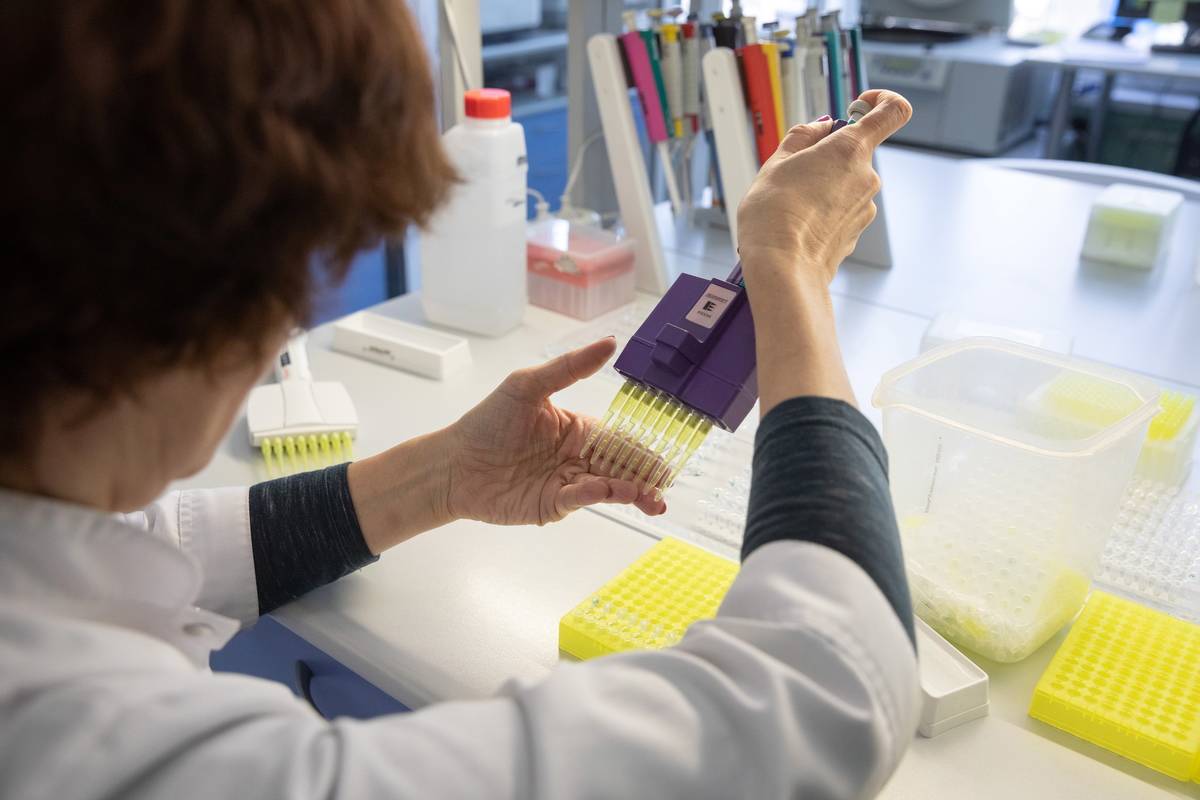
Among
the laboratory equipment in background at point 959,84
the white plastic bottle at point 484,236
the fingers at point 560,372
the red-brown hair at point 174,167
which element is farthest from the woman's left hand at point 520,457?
the laboratory equipment in background at point 959,84

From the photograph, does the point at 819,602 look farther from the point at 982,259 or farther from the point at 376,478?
the point at 982,259

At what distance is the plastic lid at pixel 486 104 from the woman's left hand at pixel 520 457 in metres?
0.52

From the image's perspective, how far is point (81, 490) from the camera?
0.51 metres

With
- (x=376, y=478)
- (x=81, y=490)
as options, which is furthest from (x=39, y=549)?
(x=376, y=478)

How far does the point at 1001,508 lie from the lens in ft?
2.59

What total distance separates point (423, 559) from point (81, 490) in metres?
0.41

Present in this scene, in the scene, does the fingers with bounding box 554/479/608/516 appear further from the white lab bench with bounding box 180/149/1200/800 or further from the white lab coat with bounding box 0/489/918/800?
the white lab coat with bounding box 0/489/918/800

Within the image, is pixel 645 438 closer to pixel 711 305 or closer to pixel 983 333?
pixel 711 305

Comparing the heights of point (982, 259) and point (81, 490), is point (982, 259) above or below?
below

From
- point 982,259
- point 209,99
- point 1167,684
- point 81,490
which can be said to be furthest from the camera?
point 982,259

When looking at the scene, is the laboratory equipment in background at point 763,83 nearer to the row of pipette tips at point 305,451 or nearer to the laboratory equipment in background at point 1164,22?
the row of pipette tips at point 305,451

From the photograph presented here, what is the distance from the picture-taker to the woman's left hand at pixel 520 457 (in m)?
0.83

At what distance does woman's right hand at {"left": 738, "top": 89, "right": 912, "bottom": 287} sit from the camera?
2.22ft

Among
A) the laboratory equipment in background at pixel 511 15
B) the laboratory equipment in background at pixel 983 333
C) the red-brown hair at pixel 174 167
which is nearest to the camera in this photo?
the red-brown hair at pixel 174 167
